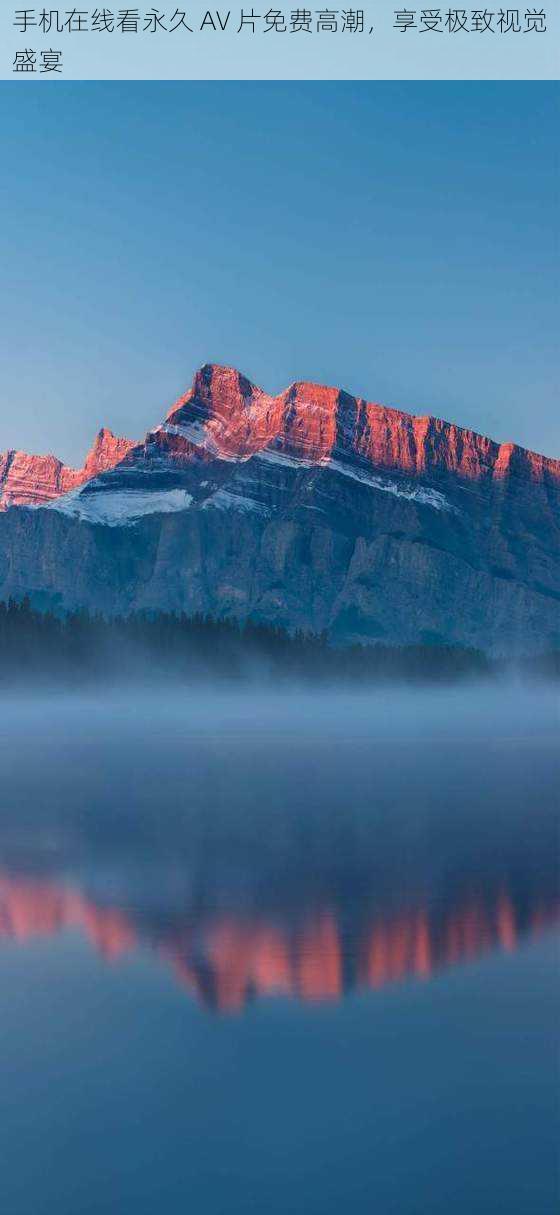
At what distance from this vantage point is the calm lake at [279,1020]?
48.7 ft

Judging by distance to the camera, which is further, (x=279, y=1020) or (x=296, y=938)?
(x=296, y=938)

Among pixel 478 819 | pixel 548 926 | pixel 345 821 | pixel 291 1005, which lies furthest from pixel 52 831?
pixel 291 1005

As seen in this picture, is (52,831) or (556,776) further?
(556,776)

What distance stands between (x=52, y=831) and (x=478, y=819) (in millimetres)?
16678

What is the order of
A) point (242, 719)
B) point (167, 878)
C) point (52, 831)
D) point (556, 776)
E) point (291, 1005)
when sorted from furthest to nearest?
point (242, 719) < point (556, 776) < point (52, 831) < point (167, 878) < point (291, 1005)

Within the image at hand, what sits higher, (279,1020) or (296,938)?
(296,938)

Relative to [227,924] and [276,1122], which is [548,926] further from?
[276,1122]

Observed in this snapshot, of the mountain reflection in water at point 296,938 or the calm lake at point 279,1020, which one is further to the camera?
the mountain reflection in water at point 296,938

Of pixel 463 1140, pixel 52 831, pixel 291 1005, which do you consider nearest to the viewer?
pixel 463 1140

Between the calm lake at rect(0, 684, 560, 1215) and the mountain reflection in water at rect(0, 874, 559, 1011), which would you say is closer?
the calm lake at rect(0, 684, 560, 1215)

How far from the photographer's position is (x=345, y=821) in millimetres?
52250

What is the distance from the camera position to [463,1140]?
15.8 metres

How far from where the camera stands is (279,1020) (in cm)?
2073

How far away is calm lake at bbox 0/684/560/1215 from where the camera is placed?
14.9 m
